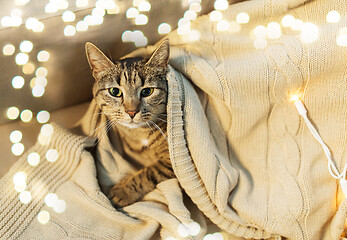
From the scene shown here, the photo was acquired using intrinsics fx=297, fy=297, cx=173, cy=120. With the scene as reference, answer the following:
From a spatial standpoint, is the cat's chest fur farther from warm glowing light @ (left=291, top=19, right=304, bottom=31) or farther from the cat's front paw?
warm glowing light @ (left=291, top=19, right=304, bottom=31)

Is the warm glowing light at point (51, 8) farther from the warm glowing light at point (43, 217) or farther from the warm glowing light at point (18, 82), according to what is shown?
the warm glowing light at point (43, 217)

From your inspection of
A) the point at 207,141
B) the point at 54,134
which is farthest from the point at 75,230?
the point at 207,141

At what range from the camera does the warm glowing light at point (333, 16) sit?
96 centimetres

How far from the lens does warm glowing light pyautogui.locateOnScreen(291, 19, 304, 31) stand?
1006 millimetres

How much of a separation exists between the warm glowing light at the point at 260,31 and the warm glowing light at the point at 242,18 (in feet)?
0.15

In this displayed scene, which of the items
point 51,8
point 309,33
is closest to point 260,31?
point 309,33

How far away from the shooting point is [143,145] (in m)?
1.13

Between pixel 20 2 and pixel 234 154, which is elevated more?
pixel 20 2

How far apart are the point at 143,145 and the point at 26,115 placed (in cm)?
48

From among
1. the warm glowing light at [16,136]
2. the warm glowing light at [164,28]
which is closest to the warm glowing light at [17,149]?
the warm glowing light at [16,136]

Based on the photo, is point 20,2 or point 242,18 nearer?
point 20,2

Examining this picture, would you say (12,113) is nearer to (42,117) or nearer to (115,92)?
(42,117)

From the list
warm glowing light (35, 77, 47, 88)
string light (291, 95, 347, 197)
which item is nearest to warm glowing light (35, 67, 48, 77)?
warm glowing light (35, 77, 47, 88)

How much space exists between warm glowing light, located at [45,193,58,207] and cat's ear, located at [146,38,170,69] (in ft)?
1.80
